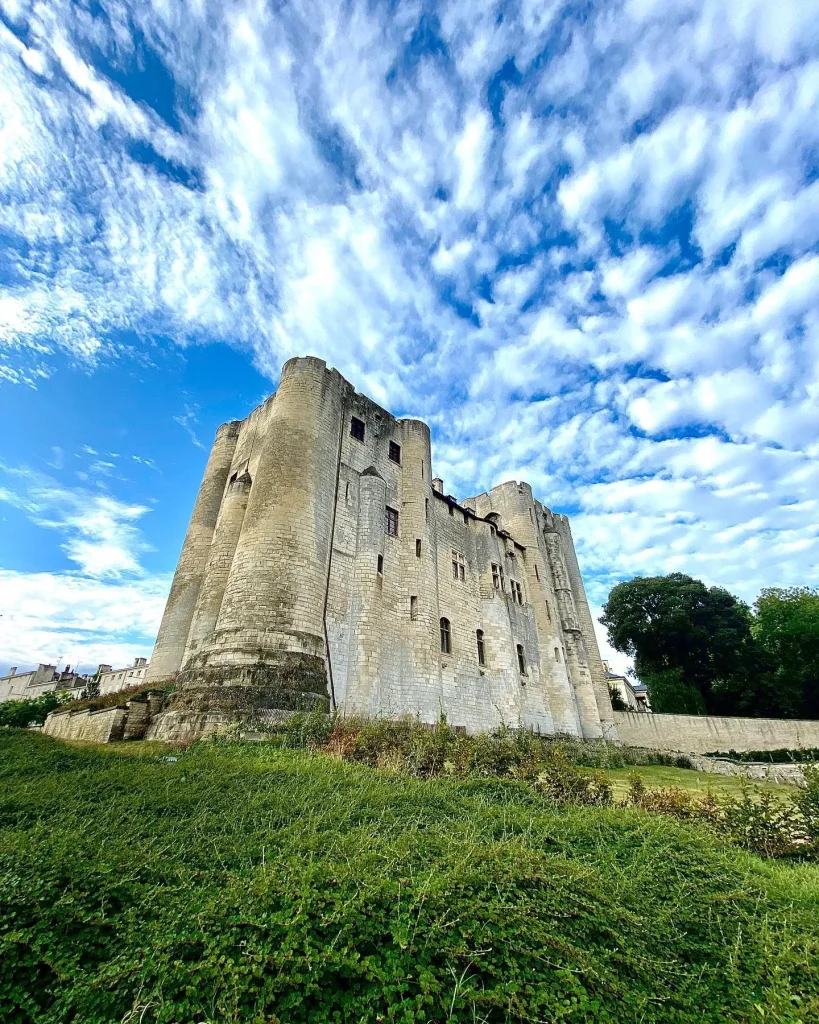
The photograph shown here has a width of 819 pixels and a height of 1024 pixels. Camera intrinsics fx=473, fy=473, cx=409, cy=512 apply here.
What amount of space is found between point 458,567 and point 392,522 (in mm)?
5070

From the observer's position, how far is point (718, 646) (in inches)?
1329

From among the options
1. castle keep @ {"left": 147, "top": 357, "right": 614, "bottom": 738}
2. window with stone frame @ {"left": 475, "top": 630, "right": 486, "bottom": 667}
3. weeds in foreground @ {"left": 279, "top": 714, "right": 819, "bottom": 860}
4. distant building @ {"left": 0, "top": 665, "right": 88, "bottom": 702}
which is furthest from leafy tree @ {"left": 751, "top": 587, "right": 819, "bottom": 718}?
distant building @ {"left": 0, "top": 665, "right": 88, "bottom": 702}

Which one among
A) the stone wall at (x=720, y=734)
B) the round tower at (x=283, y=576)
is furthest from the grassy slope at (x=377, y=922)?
the stone wall at (x=720, y=734)

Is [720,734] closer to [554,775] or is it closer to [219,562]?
[554,775]

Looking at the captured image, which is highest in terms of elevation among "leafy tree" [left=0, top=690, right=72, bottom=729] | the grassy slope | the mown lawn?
"leafy tree" [left=0, top=690, right=72, bottom=729]

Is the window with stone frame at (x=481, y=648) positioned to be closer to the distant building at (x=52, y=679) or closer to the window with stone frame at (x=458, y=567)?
the window with stone frame at (x=458, y=567)

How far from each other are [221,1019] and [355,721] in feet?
35.0

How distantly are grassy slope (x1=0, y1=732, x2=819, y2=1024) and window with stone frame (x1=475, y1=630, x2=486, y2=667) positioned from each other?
17.6 metres

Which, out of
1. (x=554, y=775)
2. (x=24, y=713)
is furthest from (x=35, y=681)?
(x=554, y=775)

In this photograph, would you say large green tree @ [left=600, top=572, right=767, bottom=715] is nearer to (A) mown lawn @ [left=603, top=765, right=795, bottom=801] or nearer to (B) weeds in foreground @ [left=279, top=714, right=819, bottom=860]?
(A) mown lawn @ [left=603, top=765, right=795, bottom=801]

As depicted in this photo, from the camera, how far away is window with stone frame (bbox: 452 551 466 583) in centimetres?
2383

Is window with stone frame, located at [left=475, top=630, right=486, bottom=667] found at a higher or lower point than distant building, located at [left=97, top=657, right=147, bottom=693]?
lower

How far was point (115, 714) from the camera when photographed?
492 inches

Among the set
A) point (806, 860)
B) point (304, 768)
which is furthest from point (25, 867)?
point (806, 860)
